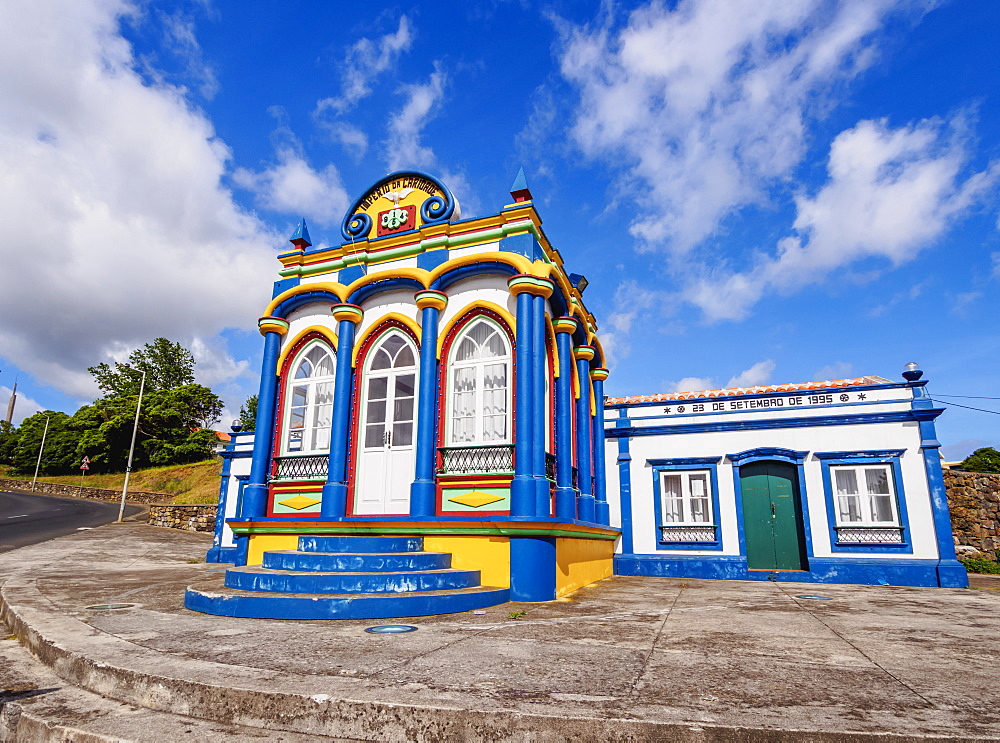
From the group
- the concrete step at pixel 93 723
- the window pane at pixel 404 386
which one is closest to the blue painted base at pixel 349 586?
the concrete step at pixel 93 723

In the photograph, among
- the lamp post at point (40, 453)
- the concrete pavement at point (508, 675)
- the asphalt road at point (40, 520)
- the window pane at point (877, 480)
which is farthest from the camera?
the lamp post at point (40, 453)

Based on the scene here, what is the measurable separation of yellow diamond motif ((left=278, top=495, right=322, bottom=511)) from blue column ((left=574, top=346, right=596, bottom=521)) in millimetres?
4854

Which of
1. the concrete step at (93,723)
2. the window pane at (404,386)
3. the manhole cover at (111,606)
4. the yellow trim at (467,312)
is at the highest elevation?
the yellow trim at (467,312)

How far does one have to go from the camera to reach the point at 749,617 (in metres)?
5.92

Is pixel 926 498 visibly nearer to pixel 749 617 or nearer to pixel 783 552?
pixel 783 552

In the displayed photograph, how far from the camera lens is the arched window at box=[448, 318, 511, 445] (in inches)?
348

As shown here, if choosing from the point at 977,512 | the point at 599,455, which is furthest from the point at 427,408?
the point at 977,512

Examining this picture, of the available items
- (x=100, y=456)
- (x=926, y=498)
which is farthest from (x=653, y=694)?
(x=100, y=456)

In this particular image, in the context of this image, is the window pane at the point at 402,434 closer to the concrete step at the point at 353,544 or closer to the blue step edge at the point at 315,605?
the concrete step at the point at 353,544

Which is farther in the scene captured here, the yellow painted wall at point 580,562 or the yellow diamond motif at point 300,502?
the yellow diamond motif at point 300,502

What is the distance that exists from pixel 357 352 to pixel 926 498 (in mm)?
10794

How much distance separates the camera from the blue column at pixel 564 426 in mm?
9023

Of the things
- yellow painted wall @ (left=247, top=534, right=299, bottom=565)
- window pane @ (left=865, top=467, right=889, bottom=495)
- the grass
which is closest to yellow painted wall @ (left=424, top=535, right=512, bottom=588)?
yellow painted wall @ (left=247, top=534, right=299, bottom=565)

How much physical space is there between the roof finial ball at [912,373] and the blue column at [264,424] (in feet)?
39.9
